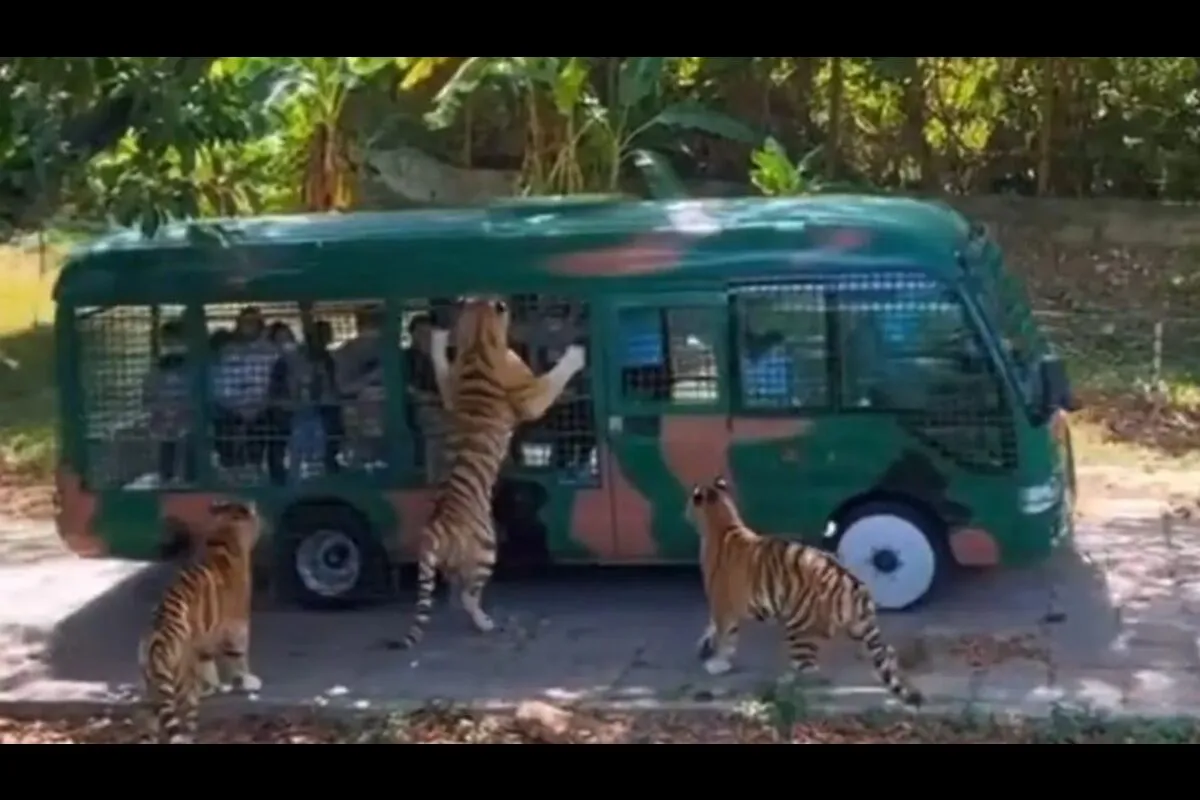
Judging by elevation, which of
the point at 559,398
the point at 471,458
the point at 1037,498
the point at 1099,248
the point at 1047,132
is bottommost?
the point at 1037,498

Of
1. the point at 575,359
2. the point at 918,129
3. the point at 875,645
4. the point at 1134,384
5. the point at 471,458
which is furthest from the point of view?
the point at 918,129

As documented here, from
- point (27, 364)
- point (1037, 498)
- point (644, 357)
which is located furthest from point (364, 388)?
point (27, 364)

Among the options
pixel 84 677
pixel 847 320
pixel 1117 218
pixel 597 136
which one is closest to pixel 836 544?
pixel 847 320

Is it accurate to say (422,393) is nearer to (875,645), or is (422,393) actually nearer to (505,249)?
(505,249)

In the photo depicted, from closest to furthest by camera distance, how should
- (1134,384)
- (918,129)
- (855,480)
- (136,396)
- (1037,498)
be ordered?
(1037,498)
(855,480)
(136,396)
(1134,384)
(918,129)

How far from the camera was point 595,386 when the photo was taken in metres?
8.92

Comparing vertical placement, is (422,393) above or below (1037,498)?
above

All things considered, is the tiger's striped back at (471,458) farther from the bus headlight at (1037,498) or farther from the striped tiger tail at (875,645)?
the bus headlight at (1037,498)

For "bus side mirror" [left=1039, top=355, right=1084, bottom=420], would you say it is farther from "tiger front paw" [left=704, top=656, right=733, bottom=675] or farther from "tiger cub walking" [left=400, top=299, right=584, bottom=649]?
"tiger cub walking" [left=400, top=299, right=584, bottom=649]

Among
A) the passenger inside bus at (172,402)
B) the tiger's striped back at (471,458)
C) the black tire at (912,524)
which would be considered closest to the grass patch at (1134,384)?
the black tire at (912,524)

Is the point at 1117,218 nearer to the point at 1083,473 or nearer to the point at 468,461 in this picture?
the point at 1083,473

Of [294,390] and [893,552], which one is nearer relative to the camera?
[893,552]

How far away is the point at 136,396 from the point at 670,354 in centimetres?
242

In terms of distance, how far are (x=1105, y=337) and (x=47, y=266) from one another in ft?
31.4
